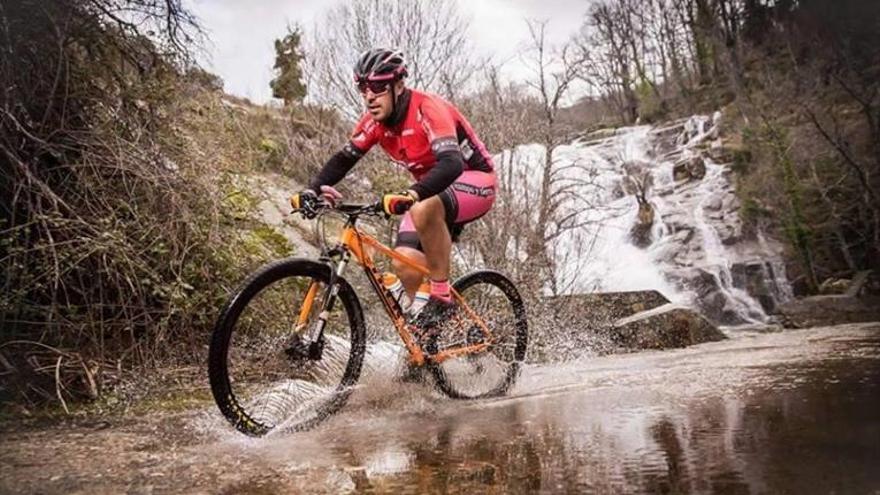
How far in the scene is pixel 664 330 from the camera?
1002 cm

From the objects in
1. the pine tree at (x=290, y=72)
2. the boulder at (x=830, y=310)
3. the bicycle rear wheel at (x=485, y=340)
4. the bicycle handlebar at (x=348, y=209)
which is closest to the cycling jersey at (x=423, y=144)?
the bicycle handlebar at (x=348, y=209)

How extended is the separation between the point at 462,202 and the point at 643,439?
6.77ft

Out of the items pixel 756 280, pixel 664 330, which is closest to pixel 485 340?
pixel 664 330

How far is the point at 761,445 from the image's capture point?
2.56m

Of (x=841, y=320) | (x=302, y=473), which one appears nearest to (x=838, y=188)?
(x=841, y=320)

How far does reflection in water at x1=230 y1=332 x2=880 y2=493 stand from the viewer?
7.38 feet

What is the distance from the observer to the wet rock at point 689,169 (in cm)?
2681

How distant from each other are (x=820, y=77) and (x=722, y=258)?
671 centimetres

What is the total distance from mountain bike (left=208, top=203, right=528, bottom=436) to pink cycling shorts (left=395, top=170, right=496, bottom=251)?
10.9 inches

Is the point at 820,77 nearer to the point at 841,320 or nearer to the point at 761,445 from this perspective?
the point at 841,320

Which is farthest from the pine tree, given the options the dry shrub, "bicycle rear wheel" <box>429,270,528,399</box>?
"bicycle rear wheel" <box>429,270,528,399</box>

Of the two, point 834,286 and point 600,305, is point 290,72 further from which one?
point 834,286

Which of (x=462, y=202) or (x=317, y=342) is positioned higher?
(x=462, y=202)

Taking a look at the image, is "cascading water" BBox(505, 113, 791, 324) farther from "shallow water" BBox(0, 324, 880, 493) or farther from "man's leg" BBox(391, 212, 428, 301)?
"shallow water" BBox(0, 324, 880, 493)
